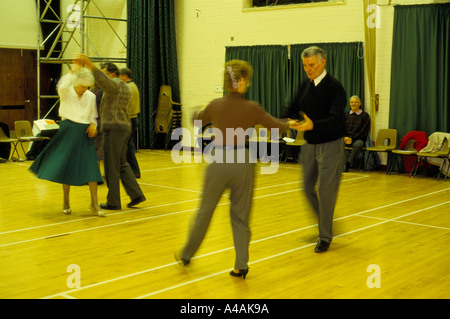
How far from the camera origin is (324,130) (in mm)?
4613

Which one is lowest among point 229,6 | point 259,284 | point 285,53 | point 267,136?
point 259,284

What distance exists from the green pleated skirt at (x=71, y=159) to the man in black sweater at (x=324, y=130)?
2.30m

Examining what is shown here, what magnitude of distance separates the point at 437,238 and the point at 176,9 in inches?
370

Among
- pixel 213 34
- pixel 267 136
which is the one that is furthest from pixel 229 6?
pixel 267 136

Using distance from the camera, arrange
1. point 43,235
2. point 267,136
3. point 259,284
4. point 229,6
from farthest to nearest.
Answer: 1. point 229,6
2. point 267,136
3. point 43,235
4. point 259,284

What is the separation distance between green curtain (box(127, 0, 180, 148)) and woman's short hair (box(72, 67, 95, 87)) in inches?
291

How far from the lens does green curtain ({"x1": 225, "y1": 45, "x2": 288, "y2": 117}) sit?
1152 centimetres

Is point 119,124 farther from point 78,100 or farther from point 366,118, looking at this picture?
point 366,118

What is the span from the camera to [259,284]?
13.0 feet

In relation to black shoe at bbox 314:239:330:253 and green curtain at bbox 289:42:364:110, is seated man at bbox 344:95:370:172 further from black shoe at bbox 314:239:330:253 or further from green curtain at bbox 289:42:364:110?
black shoe at bbox 314:239:330:253

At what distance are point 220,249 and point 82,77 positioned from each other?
2219 millimetres

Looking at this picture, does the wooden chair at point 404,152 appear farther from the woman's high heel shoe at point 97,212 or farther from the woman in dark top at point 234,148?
the woman in dark top at point 234,148

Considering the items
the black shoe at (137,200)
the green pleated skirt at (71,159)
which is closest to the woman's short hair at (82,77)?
the green pleated skirt at (71,159)

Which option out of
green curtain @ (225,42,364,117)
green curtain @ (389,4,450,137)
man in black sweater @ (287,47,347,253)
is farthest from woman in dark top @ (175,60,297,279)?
green curtain @ (225,42,364,117)
